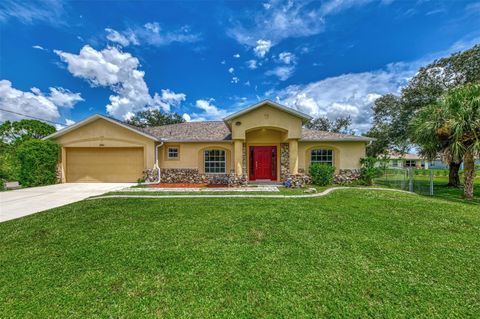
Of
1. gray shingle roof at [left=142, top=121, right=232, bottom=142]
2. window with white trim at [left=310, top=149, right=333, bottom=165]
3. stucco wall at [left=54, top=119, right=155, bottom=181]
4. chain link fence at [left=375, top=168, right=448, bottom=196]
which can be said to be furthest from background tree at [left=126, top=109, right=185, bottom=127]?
chain link fence at [left=375, top=168, right=448, bottom=196]

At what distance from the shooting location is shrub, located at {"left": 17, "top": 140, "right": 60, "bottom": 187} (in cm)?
1263

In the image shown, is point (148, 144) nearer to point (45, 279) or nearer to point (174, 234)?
point (174, 234)

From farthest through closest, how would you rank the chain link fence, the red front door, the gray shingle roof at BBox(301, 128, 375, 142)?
1. the red front door
2. the gray shingle roof at BBox(301, 128, 375, 142)
3. the chain link fence

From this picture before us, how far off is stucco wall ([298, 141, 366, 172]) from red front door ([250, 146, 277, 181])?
6.32ft

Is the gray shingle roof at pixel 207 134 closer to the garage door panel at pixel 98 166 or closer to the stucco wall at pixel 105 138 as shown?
the stucco wall at pixel 105 138

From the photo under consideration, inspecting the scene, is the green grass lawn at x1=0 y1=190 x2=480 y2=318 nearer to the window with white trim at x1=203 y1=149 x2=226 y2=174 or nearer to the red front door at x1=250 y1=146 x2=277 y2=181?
the red front door at x1=250 y1=146 x2=277 y2=181

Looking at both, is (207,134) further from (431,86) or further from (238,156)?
(431,86)

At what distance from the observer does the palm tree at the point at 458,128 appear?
954 centimetres

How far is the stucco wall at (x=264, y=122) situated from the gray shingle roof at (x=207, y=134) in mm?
1526

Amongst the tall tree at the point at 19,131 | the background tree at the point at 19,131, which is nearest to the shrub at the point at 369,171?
the background tree at the point at 19,131

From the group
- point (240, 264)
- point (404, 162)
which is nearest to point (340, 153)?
point (240, 264)

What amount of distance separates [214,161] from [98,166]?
27.6 ft

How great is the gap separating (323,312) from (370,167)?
13402 millimetres

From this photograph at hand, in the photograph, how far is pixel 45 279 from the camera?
3379 mm
